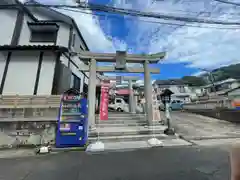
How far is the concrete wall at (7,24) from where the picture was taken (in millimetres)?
9406

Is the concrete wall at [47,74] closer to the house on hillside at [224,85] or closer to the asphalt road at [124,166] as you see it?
the asphalt road at [124,166]

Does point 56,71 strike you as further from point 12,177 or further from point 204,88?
point 204,88

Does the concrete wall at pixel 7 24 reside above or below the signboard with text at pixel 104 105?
above

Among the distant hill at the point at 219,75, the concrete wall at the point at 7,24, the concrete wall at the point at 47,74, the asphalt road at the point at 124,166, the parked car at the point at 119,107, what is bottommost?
the asphalt road at the point at 124,166

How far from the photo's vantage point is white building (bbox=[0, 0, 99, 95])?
320 inches

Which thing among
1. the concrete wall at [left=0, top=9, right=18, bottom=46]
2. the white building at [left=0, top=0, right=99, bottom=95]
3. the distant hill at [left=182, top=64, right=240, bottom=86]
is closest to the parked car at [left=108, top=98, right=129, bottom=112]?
the white building at [left=0, top=0, right=99, bottom=95]

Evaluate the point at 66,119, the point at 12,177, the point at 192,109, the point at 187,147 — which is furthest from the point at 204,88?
the point at 12,177

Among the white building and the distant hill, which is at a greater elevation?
the distant hill

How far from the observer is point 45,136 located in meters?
6.19

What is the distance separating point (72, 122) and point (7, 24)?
896 centimetres

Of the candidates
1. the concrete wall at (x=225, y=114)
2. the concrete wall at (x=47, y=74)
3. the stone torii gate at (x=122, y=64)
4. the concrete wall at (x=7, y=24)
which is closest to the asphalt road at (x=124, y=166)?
the stone torii gate at (x=122, y=64)

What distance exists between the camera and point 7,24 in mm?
9641

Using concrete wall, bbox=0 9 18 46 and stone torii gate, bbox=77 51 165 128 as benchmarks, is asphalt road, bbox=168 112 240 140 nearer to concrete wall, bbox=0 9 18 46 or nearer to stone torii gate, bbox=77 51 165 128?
stone torii gate, bbox=77 51 165 128

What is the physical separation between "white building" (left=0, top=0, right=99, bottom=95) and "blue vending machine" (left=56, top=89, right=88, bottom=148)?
257 centimetres
